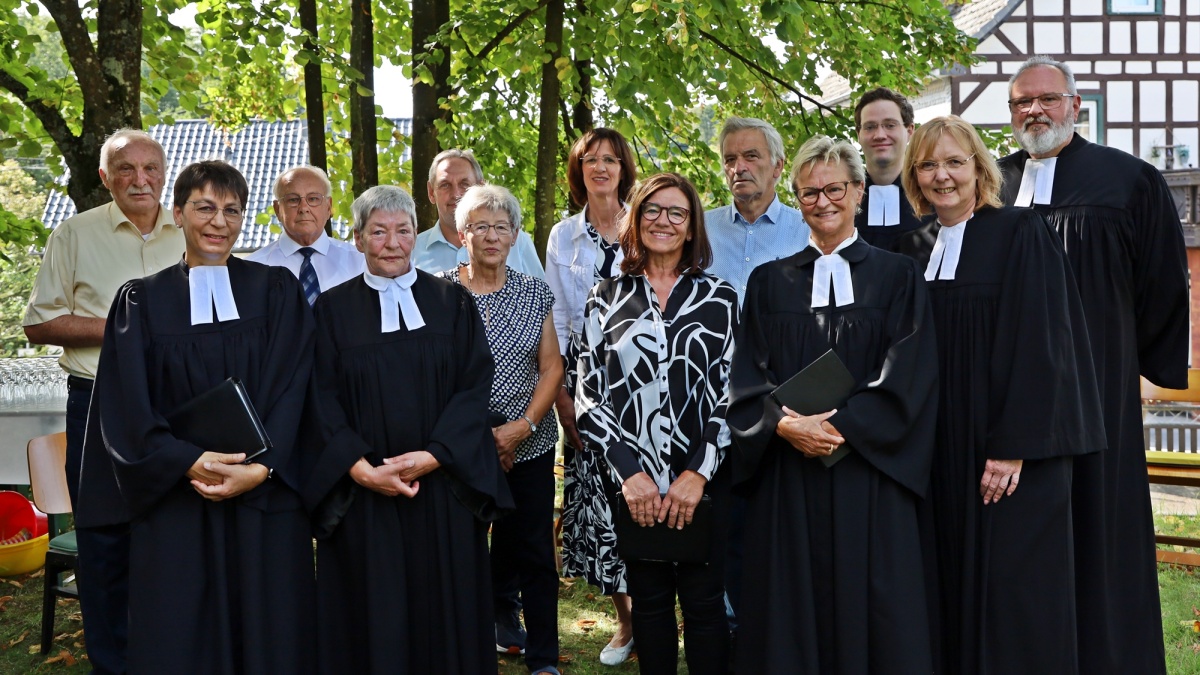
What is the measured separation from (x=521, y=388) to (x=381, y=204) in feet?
3.41

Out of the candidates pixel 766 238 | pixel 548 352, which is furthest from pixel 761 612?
pixel 766 238

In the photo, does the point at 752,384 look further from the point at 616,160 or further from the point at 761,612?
the point at 616,160

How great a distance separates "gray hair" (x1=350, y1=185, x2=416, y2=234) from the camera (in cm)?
413

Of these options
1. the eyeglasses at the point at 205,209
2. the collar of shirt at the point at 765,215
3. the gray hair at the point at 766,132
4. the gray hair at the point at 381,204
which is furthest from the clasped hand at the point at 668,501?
the eyeglasses at the point at 205,209

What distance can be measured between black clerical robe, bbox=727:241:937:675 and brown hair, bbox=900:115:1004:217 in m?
0.40

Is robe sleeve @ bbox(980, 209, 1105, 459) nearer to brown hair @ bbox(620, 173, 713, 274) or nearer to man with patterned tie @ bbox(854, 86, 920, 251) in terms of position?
man with patterned tie @ bbox(854, 86, 920, 251)

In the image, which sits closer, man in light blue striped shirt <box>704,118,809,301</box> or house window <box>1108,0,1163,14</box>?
man in light blue striped shirt <box>704,118,809,301</box>

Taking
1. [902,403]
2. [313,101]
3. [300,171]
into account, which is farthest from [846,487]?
[313,101]

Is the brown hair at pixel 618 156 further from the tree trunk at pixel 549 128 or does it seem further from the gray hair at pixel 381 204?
the tree trunk at pixel 549 128

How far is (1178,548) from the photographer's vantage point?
7.51 meters

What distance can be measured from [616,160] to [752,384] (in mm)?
1580

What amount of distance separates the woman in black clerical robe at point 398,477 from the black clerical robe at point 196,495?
116 millimetres

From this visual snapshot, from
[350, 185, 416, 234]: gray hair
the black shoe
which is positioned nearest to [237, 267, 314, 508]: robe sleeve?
[350, 185, 416, 234]: gray hair

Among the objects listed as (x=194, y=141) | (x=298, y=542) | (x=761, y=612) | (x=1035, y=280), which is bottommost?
(x=761, y=612)
